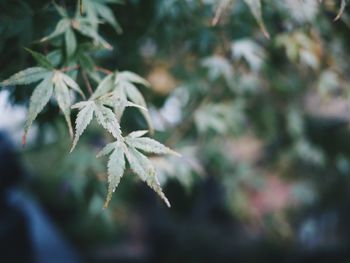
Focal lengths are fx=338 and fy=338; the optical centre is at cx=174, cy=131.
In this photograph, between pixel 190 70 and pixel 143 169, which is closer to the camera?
pixel 143 169

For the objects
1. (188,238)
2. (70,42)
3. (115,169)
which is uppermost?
(70,42)

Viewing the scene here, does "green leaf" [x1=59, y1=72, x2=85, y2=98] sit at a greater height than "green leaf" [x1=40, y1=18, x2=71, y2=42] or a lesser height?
lesser

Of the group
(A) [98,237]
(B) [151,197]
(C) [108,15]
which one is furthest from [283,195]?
(C) [108,15]

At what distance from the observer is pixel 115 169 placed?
2.46 ft

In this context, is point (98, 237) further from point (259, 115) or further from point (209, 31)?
point (209, 31)

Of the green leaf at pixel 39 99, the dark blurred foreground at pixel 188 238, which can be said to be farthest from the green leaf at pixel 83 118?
the dark blurred foreground at pixel 188 238

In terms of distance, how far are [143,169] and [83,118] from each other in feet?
0.60

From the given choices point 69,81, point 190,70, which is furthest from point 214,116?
point 69,81

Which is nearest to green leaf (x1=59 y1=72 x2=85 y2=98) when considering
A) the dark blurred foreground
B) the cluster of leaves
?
the cluster of leaves

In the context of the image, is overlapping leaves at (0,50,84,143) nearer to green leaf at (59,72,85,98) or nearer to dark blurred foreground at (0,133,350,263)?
green leaf at (59,72,85,98)

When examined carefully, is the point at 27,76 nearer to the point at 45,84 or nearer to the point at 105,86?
the point at 45,84

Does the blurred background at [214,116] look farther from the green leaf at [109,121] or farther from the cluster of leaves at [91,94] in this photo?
the green leaf at [109,121]

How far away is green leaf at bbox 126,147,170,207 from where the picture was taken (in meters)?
0.77

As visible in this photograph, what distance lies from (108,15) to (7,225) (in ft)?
6.61
